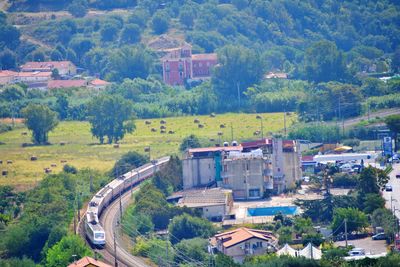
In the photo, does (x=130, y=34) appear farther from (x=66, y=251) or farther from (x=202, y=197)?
(x=66, y=251)

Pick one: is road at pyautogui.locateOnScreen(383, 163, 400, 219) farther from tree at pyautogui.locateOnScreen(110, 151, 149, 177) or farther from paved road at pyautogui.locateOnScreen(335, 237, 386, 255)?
tree at pyautogui.locateOnScreen(110, 151, 149, 177)

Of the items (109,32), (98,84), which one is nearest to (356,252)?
(98,84)

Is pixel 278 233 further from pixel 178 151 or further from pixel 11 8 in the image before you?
pixel 11 8

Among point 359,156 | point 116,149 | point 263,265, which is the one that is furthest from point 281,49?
point 263,265

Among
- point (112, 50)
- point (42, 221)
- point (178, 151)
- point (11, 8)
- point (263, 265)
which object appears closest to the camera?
point (263, 265)

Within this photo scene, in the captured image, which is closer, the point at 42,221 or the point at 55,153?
the point at 42,221

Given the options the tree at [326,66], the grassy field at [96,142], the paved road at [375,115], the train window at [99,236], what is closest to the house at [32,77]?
the grassy field at [96,142]

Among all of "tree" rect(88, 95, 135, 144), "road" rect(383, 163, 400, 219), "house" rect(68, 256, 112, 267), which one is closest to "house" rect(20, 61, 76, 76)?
"tree" rect(88, 95, 135, 144)
